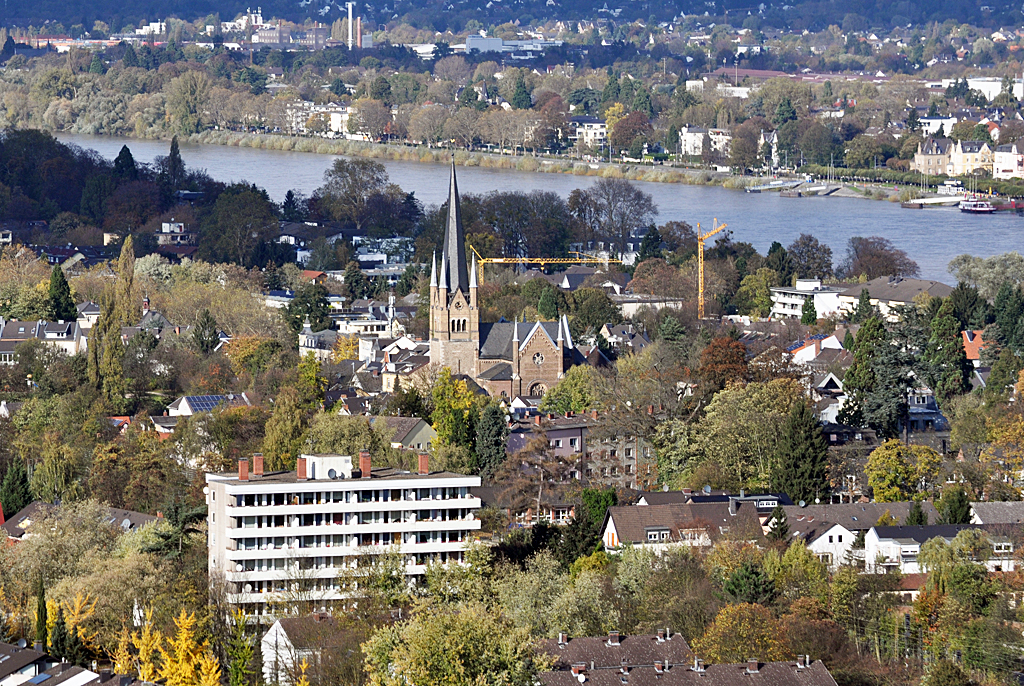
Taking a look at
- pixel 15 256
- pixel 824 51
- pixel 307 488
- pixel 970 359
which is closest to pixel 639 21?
pixel 824 51

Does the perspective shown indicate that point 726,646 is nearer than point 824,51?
Yes

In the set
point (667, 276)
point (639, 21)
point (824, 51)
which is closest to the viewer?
point (667, 276)

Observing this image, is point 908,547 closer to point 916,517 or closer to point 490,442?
point 916,517

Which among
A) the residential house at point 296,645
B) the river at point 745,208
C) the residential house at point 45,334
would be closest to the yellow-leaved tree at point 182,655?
the residential house at point 296,645

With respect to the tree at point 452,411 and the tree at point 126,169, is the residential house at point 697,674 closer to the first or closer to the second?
the tree at point 452,411

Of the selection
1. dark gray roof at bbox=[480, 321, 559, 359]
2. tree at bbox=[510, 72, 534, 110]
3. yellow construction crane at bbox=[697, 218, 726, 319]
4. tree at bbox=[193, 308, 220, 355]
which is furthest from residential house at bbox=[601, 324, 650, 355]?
tree at bbox=[510, 72, 534, 110]

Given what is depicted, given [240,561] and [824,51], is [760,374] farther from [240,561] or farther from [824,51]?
[824,51]
